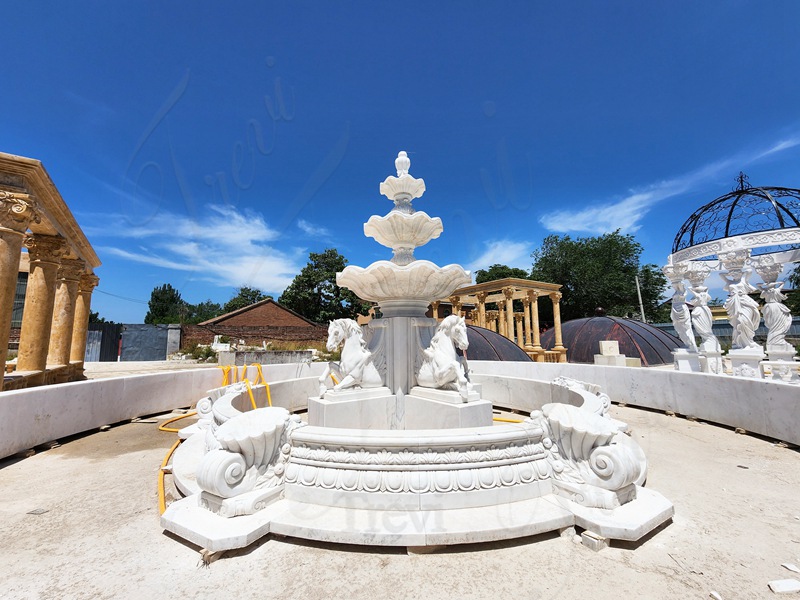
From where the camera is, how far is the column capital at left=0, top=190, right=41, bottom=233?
697cm

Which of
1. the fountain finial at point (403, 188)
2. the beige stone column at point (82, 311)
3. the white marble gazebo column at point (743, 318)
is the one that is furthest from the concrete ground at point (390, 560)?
the beige stone column at point (82, 311)

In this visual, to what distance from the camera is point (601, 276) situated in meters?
38.4

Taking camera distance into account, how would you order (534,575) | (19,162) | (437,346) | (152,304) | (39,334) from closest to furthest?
1. (534,575)
2. (437,346)
3. (19,162)
4. (39,334)
5. (152,304)

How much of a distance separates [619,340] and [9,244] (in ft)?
80.3

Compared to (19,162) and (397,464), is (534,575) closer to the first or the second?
(397,464)

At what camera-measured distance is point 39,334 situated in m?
8.99

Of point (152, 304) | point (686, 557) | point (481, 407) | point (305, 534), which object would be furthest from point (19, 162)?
point (152, 304)

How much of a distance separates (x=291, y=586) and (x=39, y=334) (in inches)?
419

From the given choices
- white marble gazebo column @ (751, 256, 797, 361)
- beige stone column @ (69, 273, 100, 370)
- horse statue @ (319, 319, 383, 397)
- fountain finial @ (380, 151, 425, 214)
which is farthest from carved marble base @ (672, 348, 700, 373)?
beige stone column @ (69, 273, 100, 370)

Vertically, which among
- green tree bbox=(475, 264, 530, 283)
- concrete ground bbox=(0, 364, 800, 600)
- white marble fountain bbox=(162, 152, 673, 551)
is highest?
green tree bbox=(475, 264, 530, 283)

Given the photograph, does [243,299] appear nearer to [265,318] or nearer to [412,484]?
[265,318]

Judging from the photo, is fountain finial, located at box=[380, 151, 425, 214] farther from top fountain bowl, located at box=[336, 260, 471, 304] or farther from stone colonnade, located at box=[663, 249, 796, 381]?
stone colonnade, located at box=[663, 249, 796, 381]

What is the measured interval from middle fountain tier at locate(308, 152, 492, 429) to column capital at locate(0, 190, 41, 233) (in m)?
6.66

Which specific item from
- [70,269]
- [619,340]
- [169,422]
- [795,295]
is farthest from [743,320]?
[795,295]
